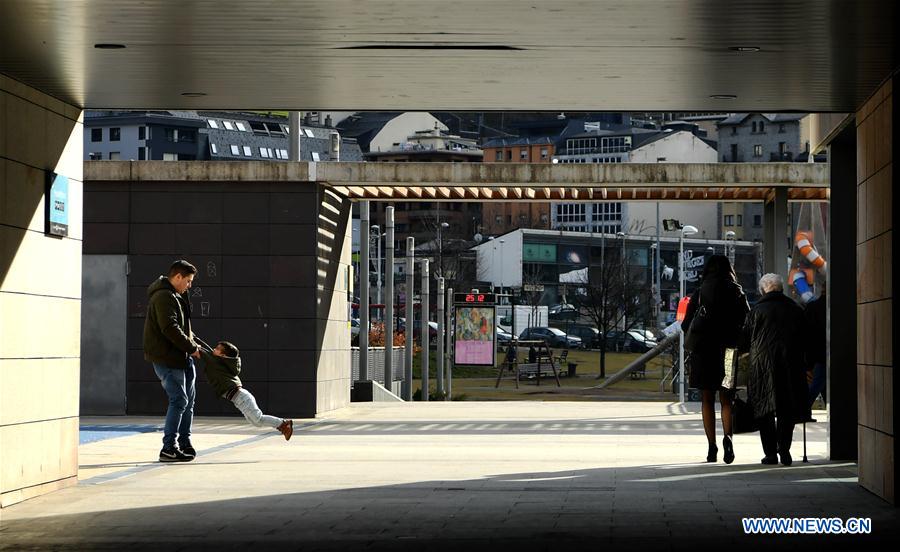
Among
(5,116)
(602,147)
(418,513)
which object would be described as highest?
(602,147)

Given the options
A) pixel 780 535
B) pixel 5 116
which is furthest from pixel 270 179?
pixel 780 535

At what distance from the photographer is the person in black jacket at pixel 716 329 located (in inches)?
535

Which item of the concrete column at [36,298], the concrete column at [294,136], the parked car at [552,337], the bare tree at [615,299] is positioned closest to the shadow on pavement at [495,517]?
the concrete column at [36,298]

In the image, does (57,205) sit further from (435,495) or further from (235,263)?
(235,263)

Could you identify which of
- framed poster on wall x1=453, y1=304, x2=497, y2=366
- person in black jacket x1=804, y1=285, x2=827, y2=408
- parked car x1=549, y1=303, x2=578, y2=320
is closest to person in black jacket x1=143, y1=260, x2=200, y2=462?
person in black jacket x1=804, y1=285, x2=827, y2=408

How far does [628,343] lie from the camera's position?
81.5m

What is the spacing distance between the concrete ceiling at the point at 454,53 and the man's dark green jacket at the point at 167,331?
2374mm

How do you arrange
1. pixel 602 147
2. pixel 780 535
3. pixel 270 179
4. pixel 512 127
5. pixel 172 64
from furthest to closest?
1. pixel 512 127
2. pixel 602 147
3. pixel 270 179
4. pixel 172 64
5. pixel 780 535

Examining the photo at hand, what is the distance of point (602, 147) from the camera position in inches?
5861

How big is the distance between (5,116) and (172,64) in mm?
1205

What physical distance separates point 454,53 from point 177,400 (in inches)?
219

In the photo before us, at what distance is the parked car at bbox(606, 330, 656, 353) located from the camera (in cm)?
8031

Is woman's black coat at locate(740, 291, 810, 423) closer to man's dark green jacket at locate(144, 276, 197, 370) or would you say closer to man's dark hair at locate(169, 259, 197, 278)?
man's dark green jacket at locate(144, 276, 197, 370)

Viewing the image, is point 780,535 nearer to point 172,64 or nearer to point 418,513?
point 418,513
